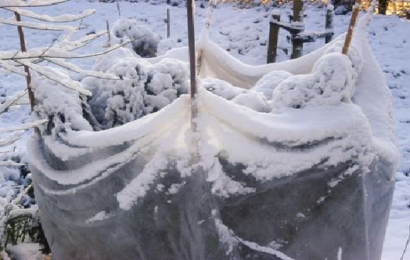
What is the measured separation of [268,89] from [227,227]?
798 millimetres

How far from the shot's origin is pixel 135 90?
85.4 inches

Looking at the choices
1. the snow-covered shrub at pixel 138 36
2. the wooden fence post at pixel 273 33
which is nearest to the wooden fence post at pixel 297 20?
the wooden fence post at pixel 273 33

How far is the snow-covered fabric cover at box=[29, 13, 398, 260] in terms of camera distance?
1521 millimetres

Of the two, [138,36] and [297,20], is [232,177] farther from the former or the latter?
[297,20]

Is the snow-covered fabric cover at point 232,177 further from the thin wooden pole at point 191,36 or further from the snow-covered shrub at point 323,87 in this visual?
the thin wooden pole at point 191,36

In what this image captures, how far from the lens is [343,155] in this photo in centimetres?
159

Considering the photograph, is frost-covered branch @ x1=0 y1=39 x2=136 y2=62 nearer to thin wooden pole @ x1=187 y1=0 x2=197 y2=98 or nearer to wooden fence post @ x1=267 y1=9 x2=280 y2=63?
thin wooden pole @ x1=187 y1=0 x2=197 y2=98

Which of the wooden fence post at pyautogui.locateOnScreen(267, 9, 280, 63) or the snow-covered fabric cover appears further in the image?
the wooden fence post at pyautogui.locateOnScreen(267, 9, 280, 63)

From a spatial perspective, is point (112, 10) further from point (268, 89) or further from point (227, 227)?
point (227, 227)

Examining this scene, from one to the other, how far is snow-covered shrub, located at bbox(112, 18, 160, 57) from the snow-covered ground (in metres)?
2.01

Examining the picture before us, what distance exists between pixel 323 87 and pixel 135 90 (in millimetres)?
930

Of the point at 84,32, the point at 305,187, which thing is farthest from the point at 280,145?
the point at 84,32

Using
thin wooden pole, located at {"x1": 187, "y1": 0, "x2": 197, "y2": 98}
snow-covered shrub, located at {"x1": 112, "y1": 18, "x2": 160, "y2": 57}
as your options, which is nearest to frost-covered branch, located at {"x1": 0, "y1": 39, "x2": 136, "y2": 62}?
thin wooden pole, located at {"x1": 187, "y1": 0, "x2": 197, "y2": 98}

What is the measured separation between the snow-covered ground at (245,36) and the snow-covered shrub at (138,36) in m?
2.01
